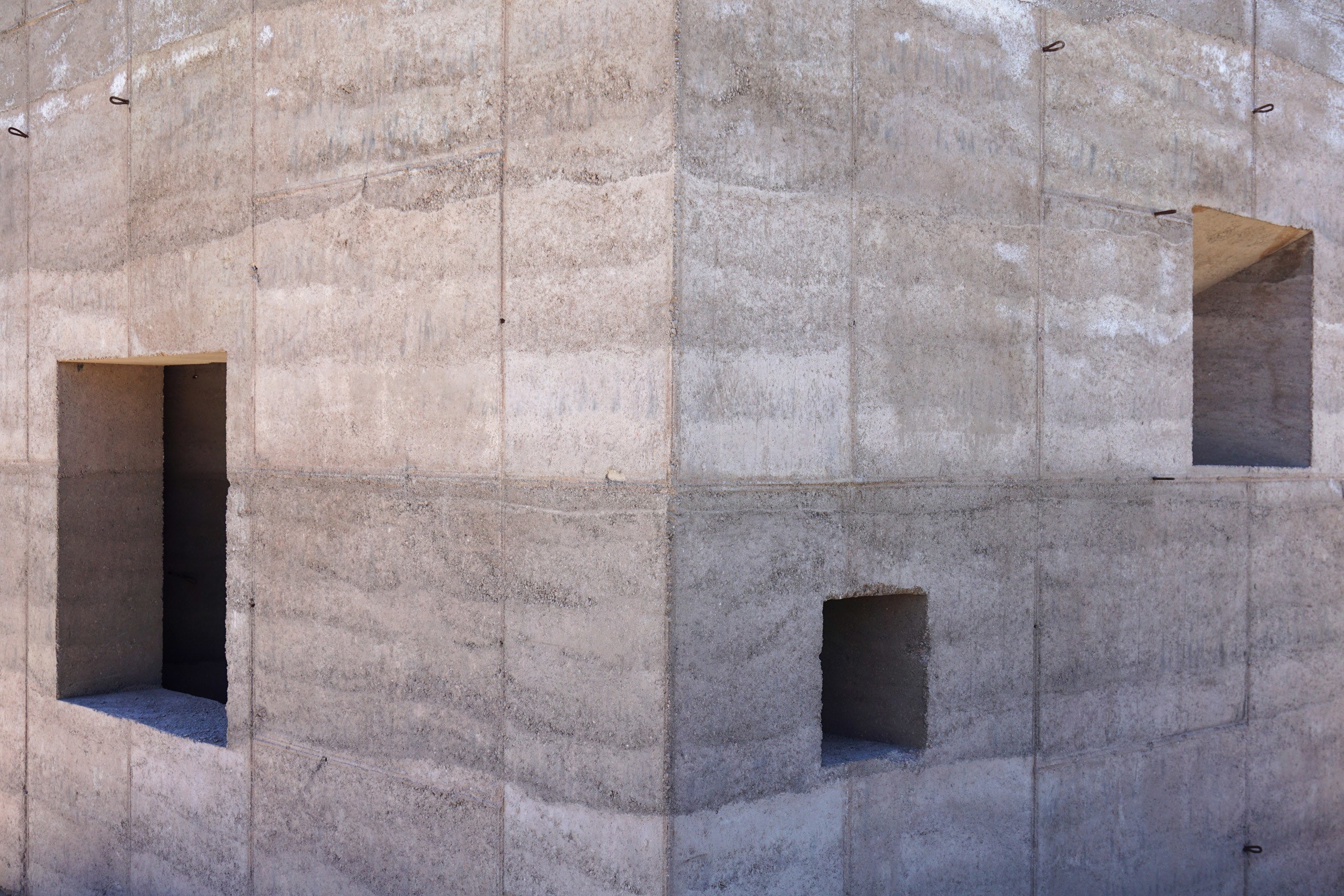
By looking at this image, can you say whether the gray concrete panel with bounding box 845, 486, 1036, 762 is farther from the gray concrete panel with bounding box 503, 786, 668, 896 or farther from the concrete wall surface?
the gray concrete panel with bounding box 503, 786, 668, 896

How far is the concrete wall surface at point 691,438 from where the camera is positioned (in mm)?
3688

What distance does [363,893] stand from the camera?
14.3 ft

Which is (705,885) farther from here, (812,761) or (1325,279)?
(1325,279)

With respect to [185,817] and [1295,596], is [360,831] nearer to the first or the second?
[185,817]

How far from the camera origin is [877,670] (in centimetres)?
440

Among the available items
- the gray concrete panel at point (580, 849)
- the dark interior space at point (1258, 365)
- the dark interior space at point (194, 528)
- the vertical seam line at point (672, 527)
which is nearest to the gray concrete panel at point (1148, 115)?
the dark interior space at point (1258, 365)

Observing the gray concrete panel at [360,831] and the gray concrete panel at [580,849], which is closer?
the gray concrete panel at [580,849]

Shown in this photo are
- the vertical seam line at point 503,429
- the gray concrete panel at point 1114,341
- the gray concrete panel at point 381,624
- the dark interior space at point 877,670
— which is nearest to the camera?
the vertical seam line at point 503,429

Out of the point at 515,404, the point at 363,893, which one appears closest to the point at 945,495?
the point at 515,404

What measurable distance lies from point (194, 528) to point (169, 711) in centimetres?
219

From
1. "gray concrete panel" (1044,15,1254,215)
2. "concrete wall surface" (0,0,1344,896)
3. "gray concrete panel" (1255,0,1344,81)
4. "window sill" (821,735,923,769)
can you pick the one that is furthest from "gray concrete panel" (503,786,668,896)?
→ "gray concrete panel" (1255,0,1344,81)

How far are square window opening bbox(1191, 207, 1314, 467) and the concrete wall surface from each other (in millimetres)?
110

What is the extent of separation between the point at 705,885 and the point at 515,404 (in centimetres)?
169

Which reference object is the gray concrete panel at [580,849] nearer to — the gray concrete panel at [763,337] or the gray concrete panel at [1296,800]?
the gray concrete panel at [763,337]
